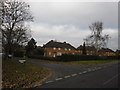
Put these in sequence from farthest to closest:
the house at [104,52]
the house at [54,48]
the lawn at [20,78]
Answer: the house at [54,48]
the house at [104,52]
the lawn at [20,78]

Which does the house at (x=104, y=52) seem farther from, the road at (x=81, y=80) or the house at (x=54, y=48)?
the road at (x=81, y=80)

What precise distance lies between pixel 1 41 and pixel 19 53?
2851 cm

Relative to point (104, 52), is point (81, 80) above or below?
below

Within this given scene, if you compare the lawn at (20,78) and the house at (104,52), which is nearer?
the lawn at (20,78)

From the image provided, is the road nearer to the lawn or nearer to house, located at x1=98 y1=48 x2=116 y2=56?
the lawn

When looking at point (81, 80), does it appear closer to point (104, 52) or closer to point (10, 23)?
point (10, 23)

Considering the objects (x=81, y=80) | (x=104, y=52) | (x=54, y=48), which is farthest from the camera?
(x=104, y=52)

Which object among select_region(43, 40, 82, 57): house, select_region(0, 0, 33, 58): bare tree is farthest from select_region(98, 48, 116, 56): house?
select_region(0, 0, 33, 58): bare tree

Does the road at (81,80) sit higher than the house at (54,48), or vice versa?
the house at (54,48)

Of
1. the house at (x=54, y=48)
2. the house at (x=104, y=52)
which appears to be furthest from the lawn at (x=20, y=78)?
the house at (x=54, y=48)

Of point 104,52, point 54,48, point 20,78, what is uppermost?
point 54,48

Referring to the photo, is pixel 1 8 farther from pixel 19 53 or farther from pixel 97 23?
pixel 97 23

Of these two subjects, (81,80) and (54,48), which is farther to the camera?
(54,48)

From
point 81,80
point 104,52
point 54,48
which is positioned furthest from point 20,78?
Result: point 104,52
